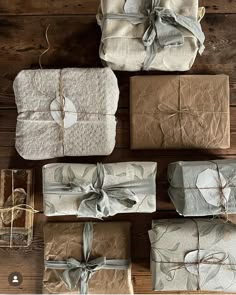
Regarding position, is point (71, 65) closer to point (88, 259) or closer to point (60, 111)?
point (60, 111)

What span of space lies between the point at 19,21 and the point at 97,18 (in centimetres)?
27

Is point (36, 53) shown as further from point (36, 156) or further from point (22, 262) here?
point (22, 262)

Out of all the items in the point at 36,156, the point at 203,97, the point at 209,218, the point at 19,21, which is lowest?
the point at 209,218

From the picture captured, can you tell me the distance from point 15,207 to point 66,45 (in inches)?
20.5

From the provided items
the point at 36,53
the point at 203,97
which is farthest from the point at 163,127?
the point at 36,53

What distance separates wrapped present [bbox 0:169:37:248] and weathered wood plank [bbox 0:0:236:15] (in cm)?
51

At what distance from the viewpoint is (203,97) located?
3.92 ft

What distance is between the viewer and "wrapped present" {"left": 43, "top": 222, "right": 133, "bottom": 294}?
1.15 meters

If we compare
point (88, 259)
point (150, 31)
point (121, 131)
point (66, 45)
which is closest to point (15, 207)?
point (88, 259)

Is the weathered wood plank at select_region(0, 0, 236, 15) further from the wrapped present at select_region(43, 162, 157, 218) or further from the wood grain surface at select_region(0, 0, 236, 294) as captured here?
the wrapped present at select_region(43, 162, 157, 218)

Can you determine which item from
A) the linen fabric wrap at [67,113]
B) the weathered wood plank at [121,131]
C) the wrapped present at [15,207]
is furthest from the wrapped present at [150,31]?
the wrapped present at [15,207]

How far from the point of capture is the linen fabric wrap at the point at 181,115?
3.90ft

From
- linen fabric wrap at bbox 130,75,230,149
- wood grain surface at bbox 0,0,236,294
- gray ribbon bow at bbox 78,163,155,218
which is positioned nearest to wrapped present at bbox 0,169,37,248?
wood grain surface at bbox 0,0,236,294

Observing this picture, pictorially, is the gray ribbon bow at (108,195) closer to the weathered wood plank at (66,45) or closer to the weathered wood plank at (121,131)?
the weathered wood plank at (121,131)
